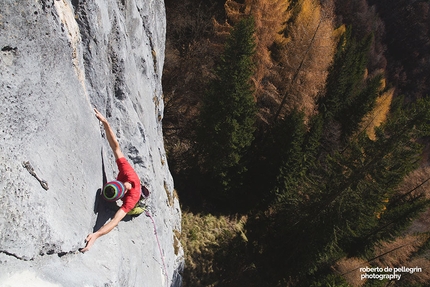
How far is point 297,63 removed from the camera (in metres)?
20.8

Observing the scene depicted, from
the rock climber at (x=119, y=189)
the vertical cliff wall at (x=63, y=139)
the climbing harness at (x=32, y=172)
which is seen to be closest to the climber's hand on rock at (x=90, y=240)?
the rock climber at (x=119, y=189)

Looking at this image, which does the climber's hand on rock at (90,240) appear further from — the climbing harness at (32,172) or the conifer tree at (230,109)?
the conifer tree at (230,109)

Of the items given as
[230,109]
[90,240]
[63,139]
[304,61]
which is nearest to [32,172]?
[63,139]

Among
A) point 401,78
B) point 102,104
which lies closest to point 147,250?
point 102,104

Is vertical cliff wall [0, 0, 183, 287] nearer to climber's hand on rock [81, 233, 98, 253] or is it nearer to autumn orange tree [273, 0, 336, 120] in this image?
climber's hand on rock [81, 233, 98, 253]

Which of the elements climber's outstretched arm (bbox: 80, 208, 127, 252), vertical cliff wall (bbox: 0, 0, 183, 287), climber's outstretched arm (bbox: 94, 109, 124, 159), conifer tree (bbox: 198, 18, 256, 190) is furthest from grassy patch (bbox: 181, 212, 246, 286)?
climber's outstretched arm (bbox: 80, 208, 127, 252)

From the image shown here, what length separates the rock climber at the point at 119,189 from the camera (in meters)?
5.52

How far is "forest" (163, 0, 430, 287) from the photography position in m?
14.9

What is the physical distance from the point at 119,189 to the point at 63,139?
148cm

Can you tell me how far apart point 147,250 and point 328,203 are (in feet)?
35.2

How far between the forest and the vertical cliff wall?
9.17m

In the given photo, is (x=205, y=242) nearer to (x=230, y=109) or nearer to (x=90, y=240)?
(x=230, y=109)

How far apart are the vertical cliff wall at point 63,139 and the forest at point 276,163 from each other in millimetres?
9174

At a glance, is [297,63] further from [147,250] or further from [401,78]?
[401,78]
